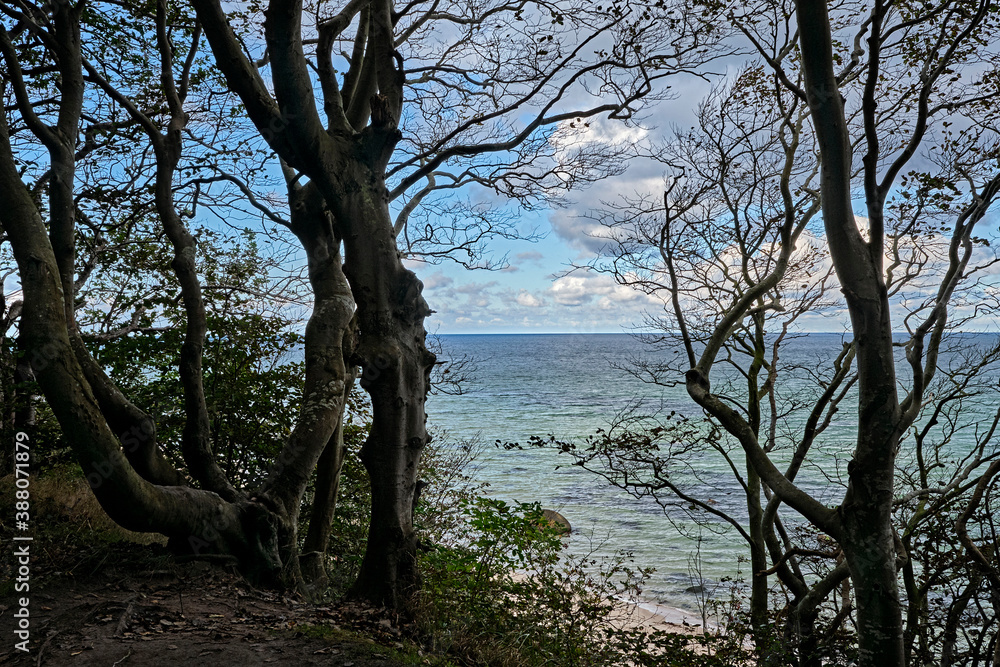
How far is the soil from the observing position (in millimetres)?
4172

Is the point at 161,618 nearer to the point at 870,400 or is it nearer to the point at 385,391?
the point at 385,391

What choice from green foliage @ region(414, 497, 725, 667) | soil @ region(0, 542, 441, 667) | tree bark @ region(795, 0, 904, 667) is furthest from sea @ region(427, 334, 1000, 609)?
soil @ region(0, 542, 441, 667)

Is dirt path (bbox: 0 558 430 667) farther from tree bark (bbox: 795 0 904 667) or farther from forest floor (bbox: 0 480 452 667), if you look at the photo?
tree bark (bbox: 795 0 904 667)

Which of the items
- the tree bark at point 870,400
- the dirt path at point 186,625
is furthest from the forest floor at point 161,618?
the tree bark at point 870,400

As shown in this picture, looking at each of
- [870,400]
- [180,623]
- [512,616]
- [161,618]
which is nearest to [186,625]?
[180,623]

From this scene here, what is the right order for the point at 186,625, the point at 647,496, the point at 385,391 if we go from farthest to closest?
the point at 647,496, the point at 385,391, the point at 186,625

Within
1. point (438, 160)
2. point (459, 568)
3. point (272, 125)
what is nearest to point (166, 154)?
point (272, 125)

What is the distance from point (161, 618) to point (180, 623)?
0.18 metres

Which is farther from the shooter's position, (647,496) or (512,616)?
(647,496)

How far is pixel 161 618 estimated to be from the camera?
479 cm

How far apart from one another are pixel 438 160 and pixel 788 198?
372cm

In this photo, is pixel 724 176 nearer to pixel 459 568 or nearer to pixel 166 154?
pixel 459 568

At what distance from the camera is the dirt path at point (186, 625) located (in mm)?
4160

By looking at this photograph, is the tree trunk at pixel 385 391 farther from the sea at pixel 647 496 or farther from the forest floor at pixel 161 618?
the sea at pixel 647 496
